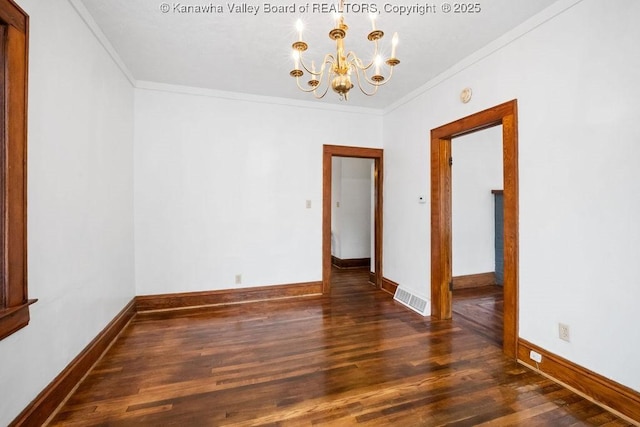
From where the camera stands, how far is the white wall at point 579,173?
5.62 ft

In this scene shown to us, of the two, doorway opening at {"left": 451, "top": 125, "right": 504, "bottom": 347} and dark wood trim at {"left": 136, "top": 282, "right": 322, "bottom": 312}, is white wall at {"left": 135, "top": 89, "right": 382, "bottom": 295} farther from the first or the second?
doorway opening at {"left": 451, "top": 125, "right": 504, "bottom": 347}

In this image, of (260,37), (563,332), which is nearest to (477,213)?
(563,332)

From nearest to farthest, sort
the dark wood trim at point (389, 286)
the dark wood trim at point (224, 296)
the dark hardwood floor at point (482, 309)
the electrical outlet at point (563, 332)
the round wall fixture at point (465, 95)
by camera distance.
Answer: the electrical outlet at point (563, 332), the round wall fixture at point (465, 95), the dark hardwood floor at point (482, 309), the dark wood trim at point (224, 296), the dark wood trim at point (389, 286)

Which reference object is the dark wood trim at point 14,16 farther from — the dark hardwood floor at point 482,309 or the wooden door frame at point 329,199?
the dark hardwood floor at point 482,309

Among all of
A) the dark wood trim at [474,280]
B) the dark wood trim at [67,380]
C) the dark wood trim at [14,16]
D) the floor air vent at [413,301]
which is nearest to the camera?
the dark wood trim at [14,16]

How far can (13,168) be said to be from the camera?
4.75 ft

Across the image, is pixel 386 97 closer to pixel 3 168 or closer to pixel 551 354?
pixel 551 354

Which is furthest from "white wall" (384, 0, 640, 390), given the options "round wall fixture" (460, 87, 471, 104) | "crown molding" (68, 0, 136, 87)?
"crown molding" (68, 0, 136, 87)

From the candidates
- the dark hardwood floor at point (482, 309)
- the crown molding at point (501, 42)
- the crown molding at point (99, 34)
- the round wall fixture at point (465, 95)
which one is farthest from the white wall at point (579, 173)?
the crown molding at point (99, 34)

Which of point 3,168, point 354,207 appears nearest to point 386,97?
point 354,207

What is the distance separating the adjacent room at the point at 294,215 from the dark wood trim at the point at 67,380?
2 cm

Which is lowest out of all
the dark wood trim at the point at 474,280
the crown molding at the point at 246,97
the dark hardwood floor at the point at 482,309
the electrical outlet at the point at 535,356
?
the dark hardwood floor at the point at 482,309

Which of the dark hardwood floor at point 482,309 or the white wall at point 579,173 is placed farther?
the dark hardwood floor at point 482,309

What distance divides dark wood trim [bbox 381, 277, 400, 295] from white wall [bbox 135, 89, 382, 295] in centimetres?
103
